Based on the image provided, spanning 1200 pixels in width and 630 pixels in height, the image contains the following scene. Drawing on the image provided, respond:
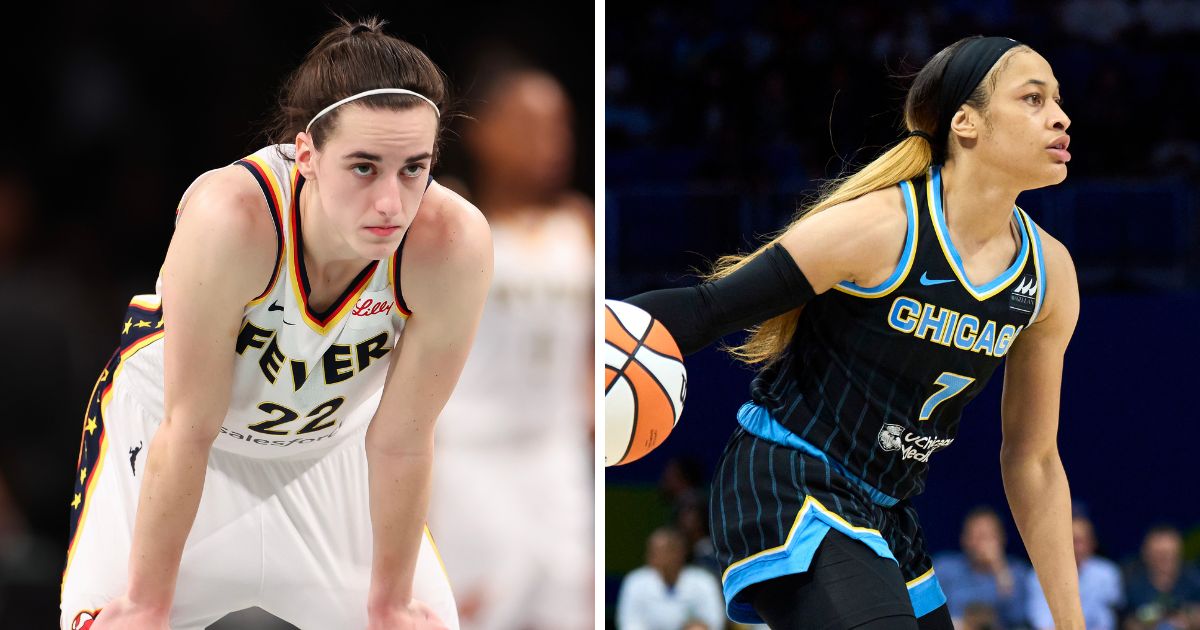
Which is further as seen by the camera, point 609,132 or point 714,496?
point 609,132

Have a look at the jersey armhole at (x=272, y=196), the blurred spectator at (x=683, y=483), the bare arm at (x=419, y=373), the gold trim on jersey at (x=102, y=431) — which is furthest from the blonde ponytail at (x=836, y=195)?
Result: the blurred spectator at (x=683, y=483)

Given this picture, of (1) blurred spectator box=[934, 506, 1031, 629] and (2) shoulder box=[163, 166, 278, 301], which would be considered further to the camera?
(1) blurred spectator box=[934, 506, 1031, 629]

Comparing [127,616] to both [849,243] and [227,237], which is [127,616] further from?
[849,243]

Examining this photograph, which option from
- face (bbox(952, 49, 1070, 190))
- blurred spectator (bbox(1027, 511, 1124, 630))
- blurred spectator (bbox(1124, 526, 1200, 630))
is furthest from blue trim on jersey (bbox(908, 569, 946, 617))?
blurred spectator (bbox(1124, 526, 1200, 630))

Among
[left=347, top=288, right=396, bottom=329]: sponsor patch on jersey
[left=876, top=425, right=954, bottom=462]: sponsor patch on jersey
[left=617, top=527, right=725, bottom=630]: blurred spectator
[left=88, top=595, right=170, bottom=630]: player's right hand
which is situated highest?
[left=347, top=288, right=396, bottom=329]: sponsor patch on jersey

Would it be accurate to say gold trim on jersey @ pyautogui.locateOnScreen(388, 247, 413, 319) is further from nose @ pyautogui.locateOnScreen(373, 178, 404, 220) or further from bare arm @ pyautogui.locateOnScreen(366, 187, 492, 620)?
nose @ pyautogui.locateOnScreen(373, 178, 404, 220)

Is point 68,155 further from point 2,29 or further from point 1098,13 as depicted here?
point 1098,13

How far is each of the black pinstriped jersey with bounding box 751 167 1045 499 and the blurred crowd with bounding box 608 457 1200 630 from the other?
8.15ft

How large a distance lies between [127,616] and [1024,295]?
1.84 meters

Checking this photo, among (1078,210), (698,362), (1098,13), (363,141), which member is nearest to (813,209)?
(363,141)

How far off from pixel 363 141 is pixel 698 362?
3128mm

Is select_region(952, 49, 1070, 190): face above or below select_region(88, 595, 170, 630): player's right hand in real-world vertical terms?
above

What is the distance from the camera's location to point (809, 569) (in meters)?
2.41

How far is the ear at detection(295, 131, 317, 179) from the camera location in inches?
88.5
